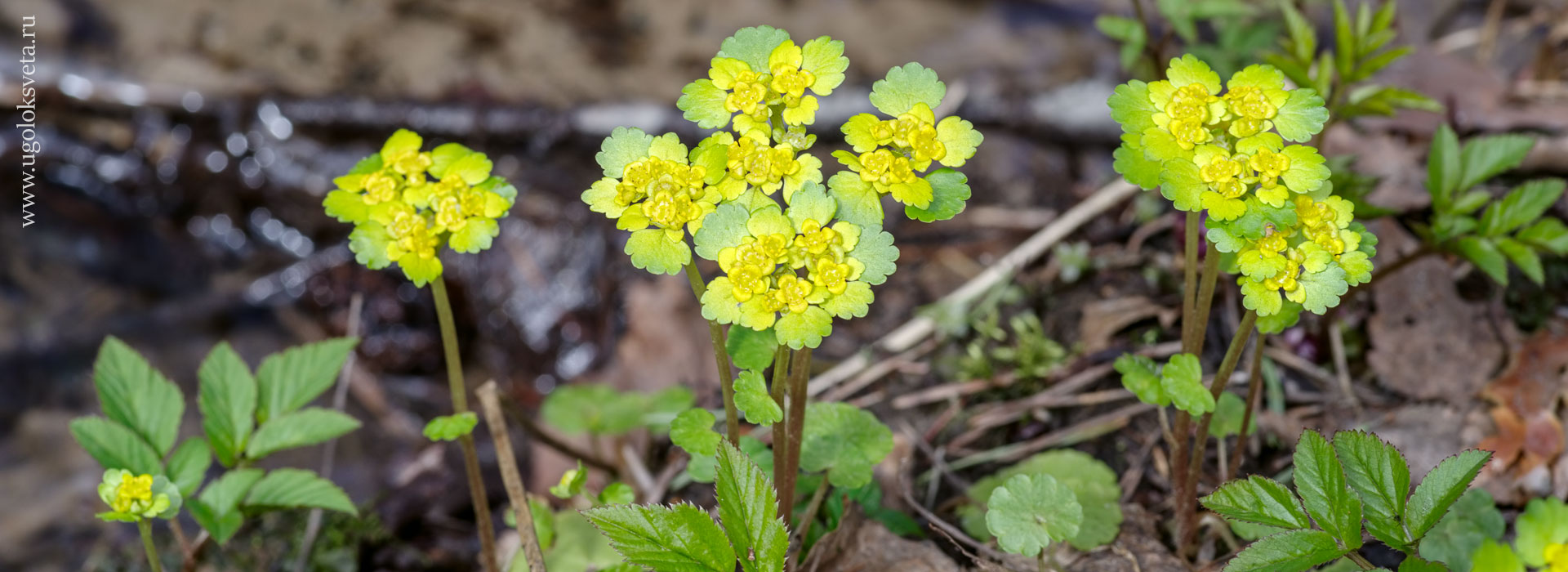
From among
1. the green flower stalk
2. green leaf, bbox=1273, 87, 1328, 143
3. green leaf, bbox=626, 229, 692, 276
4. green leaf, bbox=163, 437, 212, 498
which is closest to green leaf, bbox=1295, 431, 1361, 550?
green leaf, bbox=1273, 87, 1328, 143

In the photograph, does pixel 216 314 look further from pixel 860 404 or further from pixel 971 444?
pixel 971 444

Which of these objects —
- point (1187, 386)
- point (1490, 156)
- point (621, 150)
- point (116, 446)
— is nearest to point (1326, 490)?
point (1187, 386)

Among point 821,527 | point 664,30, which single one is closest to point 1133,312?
point 821,527

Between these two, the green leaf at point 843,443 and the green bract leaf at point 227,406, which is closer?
the green leaf at point 843,443

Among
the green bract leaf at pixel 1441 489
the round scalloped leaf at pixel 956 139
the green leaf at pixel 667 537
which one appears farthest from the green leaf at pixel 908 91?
the green bract leaf at pixel 1441 489

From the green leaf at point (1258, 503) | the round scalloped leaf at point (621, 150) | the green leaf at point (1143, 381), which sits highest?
the round scalloped leaf at point (621, 150)

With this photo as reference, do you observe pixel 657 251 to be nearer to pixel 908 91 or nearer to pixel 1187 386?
pixel 908 91

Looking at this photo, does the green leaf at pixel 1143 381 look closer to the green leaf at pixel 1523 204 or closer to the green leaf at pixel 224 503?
the green leaf at pixel 1523 204
